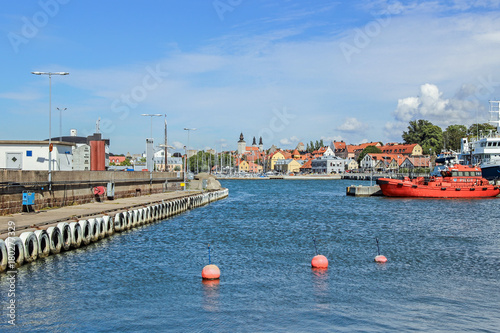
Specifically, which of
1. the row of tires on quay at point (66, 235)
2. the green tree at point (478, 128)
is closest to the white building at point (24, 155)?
the row of tires on quay at point (66, 235)

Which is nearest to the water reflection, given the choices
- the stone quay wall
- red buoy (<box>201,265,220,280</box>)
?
red buoy (<box>201,265,220,280</box>)

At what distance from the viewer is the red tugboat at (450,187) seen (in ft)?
241

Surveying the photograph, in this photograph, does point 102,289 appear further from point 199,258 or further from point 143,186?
point 143,186

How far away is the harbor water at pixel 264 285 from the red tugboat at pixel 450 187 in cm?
3893

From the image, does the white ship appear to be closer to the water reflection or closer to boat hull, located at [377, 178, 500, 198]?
boat hull, located at [377, 178, 500, 198]

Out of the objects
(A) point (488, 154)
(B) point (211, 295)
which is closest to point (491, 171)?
(A) point (488, 154)

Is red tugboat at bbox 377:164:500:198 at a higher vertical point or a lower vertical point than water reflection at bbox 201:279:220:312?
higher

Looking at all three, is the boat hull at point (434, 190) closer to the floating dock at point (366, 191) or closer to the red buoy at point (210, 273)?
the floating dock at point (366, 191)

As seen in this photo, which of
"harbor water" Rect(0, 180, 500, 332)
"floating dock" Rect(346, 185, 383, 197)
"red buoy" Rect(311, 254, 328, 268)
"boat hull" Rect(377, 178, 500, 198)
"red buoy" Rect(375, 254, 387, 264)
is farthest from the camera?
"floating dock" Rect(346, 185, 383, 197)

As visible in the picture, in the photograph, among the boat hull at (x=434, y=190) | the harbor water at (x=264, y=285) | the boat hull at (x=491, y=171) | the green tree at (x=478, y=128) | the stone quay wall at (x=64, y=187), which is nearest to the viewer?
the harbor water at (x=264, y=285)

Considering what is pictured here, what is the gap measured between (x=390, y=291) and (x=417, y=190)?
58377mm

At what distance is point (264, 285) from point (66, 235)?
38.8 ft

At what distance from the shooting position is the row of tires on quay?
67.5 feet

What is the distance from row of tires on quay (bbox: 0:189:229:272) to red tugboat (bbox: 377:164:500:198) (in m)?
42.8
